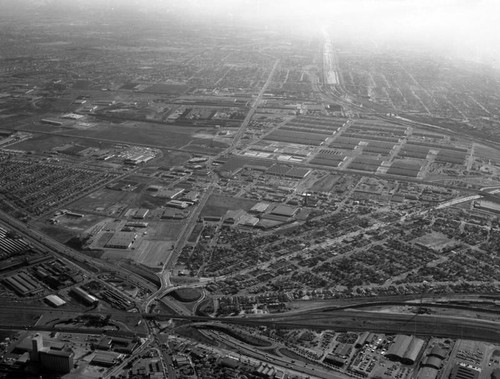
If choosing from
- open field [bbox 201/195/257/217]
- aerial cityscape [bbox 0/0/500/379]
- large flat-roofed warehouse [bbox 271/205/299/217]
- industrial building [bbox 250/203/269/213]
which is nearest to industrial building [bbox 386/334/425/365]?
aerial cityscape [bbox 0/0/500/379]

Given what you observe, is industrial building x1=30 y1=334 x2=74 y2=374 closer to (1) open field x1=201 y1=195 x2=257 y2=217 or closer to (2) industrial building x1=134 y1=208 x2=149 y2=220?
(2) industrial building x1=134 y1=208 x2=149 y2=220

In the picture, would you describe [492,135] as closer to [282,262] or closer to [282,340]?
[282,262]

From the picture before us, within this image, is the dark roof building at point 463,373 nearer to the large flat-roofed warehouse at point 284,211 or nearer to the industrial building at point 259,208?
the large flat-roofed warehouse at point 284,211

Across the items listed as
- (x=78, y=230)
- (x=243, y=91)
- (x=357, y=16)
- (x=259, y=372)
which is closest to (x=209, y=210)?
(x=78, y=230)

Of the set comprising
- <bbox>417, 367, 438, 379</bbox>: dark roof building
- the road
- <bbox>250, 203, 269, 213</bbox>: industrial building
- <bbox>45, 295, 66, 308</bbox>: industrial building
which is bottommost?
the road

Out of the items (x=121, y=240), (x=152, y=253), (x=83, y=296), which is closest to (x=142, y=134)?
(x=121, y=240)

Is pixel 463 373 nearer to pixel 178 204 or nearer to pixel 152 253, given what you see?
pixel 152 253

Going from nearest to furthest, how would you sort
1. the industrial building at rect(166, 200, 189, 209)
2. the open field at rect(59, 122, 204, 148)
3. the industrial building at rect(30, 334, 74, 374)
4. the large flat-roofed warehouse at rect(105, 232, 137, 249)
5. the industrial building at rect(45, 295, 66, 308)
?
the industrial building at rect(30, 334, 74, 374)
the industrial building at rect(45, 295, 66, 308)
the large flat-roofed warehouse at rect(105, 232, 137, 249)
the industrial building at rect(166, 200, 189, 209)
the open field at rect(59, 122, 204, 148)
